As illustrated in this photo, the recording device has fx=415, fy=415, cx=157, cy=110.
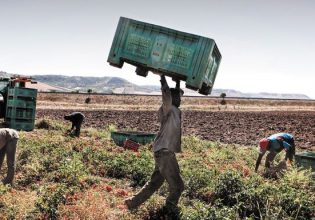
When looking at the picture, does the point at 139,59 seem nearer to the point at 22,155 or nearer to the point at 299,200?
the point at 299,200

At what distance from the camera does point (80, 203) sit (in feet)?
22.4

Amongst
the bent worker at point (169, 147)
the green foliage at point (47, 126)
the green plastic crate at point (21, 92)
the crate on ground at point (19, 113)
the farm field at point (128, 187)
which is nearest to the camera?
the farm field at point (128, 187)

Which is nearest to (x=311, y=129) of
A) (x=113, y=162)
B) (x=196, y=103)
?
(x=113, y=162)

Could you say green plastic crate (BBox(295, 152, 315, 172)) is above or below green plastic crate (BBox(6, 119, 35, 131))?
above

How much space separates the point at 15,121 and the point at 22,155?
606 centimetres

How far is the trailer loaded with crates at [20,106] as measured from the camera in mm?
16500

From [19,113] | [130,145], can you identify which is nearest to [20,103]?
[19,113]

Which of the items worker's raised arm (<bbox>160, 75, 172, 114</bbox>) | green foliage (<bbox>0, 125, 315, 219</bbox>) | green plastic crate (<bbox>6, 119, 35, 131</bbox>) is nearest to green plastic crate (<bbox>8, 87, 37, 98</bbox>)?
green plastic crate (<bbox>6, 119, 35, 131</bbox>)

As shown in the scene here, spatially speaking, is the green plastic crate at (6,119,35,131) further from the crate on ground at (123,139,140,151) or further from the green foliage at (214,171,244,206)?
the green foliage at (214,171,244,206)

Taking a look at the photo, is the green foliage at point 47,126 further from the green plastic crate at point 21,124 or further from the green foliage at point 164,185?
the green foliage at point 164,185

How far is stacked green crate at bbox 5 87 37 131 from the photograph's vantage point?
16500 mm

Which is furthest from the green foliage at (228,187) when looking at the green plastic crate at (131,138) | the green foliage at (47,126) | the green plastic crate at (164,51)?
the green foliage at (47,126)

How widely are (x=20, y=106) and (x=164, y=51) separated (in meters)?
11.0

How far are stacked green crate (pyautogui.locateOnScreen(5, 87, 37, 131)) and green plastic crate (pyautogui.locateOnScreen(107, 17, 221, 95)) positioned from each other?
33.4 feet
